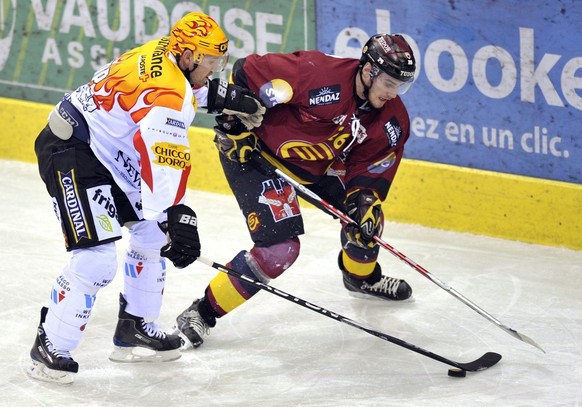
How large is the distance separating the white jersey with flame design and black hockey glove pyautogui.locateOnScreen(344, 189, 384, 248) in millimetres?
949

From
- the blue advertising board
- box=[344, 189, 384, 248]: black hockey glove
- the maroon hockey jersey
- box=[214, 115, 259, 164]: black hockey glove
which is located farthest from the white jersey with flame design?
the blue advertising board

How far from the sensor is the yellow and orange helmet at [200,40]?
4.37m

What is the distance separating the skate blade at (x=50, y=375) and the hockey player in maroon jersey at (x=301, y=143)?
56 centimetres

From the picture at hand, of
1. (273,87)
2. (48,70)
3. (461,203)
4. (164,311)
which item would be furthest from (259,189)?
(48,70)

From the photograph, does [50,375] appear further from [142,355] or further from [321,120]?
[321,120]

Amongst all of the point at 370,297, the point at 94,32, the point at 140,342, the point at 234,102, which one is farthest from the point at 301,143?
the point at 94,32

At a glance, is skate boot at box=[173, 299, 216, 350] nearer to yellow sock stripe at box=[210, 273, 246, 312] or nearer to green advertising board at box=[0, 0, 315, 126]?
yellow sock stripe at box=[210, 273, 246, 312]

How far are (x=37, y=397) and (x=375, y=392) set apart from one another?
124cm

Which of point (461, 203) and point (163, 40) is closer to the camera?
point (163, 40)

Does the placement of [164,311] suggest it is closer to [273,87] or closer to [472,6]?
[273,87]

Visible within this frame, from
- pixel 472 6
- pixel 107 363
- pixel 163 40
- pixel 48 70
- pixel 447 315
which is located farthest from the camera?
pixel 48 70

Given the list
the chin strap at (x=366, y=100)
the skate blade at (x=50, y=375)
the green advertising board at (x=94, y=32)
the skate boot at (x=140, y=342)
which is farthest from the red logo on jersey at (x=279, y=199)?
the green advertising board at (x=94, y=32)

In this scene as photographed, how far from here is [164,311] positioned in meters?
5.45

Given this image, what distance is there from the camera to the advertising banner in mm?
6828
